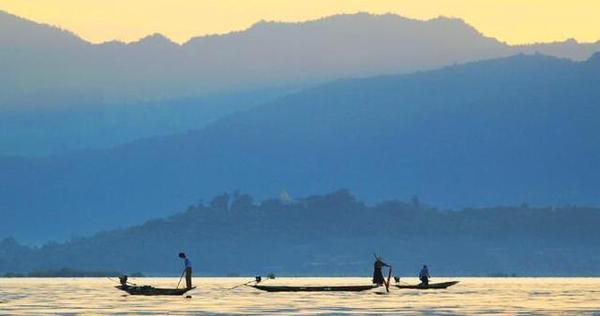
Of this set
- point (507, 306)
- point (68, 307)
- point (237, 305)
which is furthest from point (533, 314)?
point (68, 307)

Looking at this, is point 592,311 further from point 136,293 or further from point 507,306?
point 136,293

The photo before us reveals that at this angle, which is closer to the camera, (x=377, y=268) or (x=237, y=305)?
(x=237, y=305)

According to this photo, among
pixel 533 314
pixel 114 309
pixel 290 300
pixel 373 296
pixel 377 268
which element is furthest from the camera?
pixel 377 268

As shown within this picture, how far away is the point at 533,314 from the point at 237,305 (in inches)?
732

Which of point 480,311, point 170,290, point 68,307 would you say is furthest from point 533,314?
point 170,290

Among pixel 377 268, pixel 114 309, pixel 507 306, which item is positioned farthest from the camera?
pixel 377 268

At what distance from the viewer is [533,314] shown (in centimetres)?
7131

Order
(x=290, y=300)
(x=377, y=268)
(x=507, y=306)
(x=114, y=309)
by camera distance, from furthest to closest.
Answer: (x=377, y=268) < (x=290, y=300) < (x=507, y=306) < (x=114, y=309)

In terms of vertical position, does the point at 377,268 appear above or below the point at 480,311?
above

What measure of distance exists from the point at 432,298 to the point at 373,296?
557cm

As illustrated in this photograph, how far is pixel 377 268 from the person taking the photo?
354 ft

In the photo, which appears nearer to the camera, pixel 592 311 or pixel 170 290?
pixel 592 311

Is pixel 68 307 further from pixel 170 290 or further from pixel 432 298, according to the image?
pixel 432 298

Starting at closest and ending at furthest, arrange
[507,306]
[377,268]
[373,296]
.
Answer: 1. [507,306]
2. [373,296]
3. [377,268]
